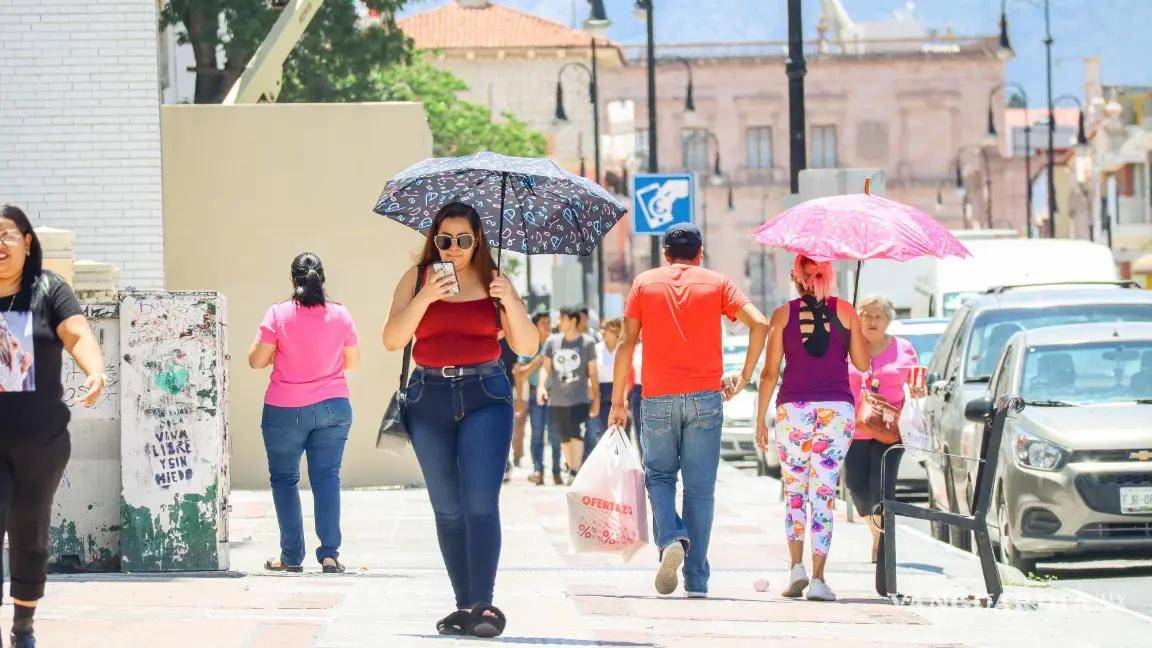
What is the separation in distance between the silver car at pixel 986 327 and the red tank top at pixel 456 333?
6375 mm

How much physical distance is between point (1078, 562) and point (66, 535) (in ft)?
20.5

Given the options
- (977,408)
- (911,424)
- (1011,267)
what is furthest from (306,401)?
(1011,267)

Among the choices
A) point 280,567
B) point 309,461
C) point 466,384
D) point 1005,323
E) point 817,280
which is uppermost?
point 817,280

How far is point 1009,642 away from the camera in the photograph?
896 cm

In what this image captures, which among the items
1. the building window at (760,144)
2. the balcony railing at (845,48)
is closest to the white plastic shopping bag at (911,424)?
the balcony railing at (845,48)

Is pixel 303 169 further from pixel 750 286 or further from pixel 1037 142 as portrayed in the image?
pixel 1037 142

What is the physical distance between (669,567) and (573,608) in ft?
2.37

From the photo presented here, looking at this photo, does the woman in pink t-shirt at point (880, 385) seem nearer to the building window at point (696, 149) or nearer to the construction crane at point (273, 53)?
the construction crane at point (273, 53)

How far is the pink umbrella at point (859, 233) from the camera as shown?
441 inches

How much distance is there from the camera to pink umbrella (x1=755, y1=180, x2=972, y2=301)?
36.8 feet

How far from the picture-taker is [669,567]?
34.0 ft

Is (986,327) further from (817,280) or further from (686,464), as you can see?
(686,464)

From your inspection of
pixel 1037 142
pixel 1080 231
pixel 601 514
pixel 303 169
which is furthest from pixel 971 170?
pixel 601 514

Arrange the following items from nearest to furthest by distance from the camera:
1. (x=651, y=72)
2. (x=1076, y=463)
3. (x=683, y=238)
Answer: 1. (x=683, y=238)
2. (x=1076, y=463)
3. (x=651, y=72)
